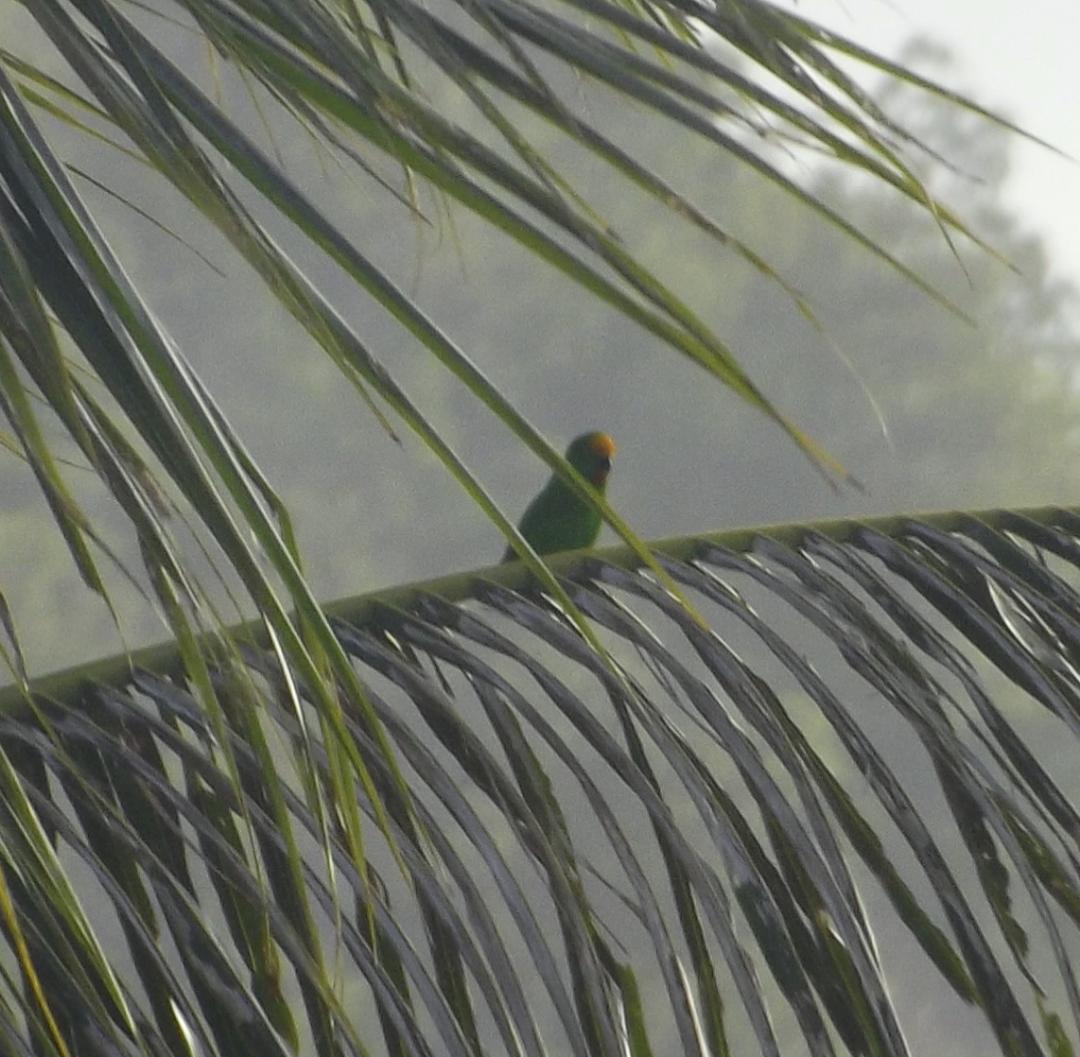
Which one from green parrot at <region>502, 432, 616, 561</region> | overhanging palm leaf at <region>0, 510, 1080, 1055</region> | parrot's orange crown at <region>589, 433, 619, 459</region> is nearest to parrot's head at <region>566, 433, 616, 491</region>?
parrot's orange crown at <region>589, 433, 619, 459</region>

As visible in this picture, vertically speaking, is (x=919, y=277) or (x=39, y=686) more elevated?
(x=39, y=686)

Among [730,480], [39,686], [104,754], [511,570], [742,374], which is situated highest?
[730,480]

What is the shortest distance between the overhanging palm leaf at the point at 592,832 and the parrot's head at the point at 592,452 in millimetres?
3280

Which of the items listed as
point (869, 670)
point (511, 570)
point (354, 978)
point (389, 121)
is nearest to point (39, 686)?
point (354, 978)

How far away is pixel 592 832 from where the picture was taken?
55.2 inches

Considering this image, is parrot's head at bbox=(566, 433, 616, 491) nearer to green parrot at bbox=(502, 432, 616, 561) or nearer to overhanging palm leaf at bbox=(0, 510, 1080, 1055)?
green parrot at bbox=(502, 432, 616, 561)

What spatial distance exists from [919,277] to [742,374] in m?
0.15

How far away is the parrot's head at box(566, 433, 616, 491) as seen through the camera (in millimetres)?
4887

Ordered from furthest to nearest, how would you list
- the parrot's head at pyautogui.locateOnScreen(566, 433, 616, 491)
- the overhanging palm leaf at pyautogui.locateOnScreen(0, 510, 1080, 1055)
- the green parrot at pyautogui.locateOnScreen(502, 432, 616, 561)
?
the parrot's head at pyautogui.locateOnScreen(566, 433, 616, 491), the green parrot at pyautogui.locateOnScreen(502, 432, 616, 561), the overhanging palm leaf at pyautogui.locateOnScreen(0, 510, 1080, 1055)

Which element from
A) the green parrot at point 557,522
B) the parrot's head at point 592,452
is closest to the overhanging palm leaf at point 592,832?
the green parrot at point 557,522

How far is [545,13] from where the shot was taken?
0.67 metres

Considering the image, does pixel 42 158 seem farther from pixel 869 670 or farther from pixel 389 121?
pixel 869 670

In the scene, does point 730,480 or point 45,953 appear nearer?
point 45,953

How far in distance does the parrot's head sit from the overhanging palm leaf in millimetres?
3280
